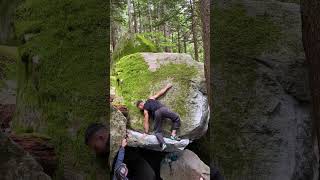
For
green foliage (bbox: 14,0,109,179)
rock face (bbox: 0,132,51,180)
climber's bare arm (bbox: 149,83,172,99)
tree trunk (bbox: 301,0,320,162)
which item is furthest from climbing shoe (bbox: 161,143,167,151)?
tree trunk (bbox: 301,0,320,162)

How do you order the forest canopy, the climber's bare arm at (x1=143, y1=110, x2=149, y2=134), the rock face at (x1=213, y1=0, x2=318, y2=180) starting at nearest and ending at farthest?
the rock face at (x1=213, y1=0, x2=318, y2=180) < the climber's bare arm at (x1=143, y1=110, x2=149, y2=134) < the forest canopy

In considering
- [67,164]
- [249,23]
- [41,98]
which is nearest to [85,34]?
[41,98]

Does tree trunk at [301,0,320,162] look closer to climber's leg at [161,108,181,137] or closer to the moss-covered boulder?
climber's leg at [161,108,181,137]

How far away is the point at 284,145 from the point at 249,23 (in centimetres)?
117

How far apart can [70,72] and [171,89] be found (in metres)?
3.52

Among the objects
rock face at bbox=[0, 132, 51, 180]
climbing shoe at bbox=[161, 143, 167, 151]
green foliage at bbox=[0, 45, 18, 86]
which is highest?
green foliage at bbox=[0, 45, 18, 86]

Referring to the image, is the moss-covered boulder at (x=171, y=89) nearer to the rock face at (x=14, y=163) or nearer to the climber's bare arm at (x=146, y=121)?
the climber's bare arm at (x=146, y=121)

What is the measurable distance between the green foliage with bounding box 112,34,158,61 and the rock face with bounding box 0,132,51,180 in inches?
270

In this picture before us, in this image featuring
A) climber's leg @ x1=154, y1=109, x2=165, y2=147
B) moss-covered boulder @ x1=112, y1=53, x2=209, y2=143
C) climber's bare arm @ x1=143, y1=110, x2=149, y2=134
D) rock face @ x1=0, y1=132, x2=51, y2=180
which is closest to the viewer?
rock face @ x1=0, y1=132, x2=51, y2=180

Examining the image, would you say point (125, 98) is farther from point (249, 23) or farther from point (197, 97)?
point (249, 23)

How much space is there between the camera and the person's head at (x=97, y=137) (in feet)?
9.45

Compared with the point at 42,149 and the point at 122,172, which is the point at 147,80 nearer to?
the point at 42,149

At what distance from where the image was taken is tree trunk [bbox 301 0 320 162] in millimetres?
2283

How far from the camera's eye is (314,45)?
91.7 inches
